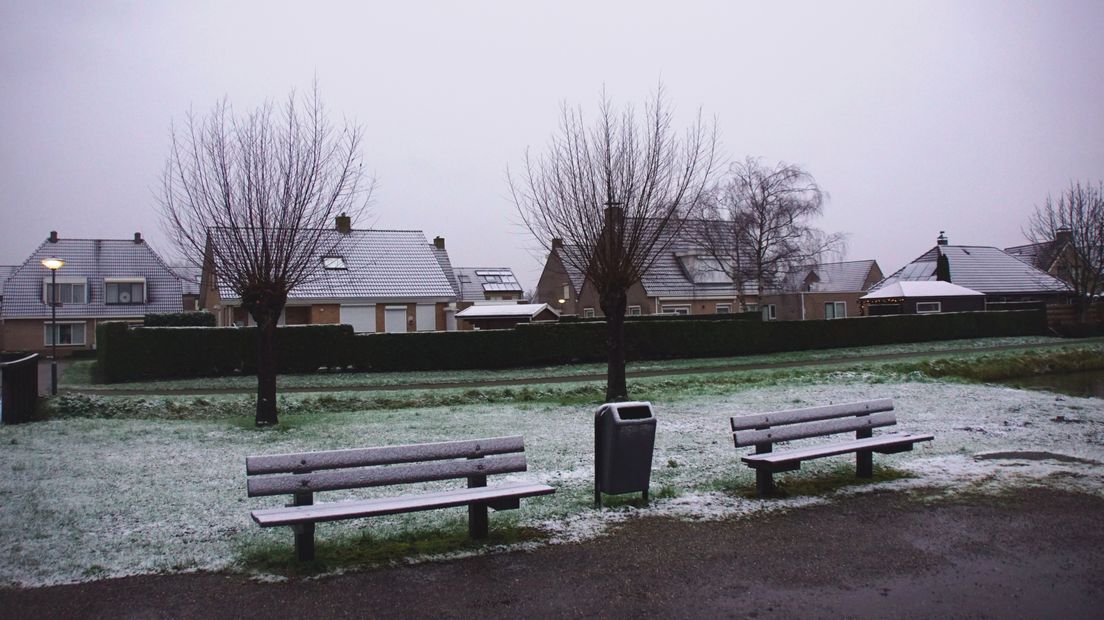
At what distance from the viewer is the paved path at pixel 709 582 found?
15.8ft

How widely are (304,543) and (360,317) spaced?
3292 cm

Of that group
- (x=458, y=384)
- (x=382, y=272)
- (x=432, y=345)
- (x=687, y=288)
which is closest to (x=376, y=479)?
(x=458, y=384)

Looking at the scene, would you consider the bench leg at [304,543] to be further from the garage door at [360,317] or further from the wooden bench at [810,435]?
the garage door at [360,317]

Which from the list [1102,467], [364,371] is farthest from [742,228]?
[1102,467]

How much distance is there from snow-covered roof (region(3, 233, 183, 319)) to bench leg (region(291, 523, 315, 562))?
145 feet

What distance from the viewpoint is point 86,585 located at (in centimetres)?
520

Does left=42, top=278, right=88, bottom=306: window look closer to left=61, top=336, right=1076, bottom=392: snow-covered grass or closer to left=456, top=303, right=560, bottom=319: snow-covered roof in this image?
left=61, top=336, right=1076, bottom=392: snow-covered grass

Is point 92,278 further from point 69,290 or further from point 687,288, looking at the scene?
point 687,288

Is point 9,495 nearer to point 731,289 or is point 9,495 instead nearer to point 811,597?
point 811,597

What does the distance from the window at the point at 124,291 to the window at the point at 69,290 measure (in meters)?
1.16

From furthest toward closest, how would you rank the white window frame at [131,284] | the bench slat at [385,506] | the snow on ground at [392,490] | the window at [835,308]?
the window at [835,308], the white window frame at [131,284], the snow on ground at [392,490], the bench slat at [385,506]

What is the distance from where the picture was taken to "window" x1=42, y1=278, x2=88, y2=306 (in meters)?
45.2

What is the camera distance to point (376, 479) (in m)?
6.00

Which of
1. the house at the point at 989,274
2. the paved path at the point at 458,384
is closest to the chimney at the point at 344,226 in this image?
the paved path at the point at 458,384
